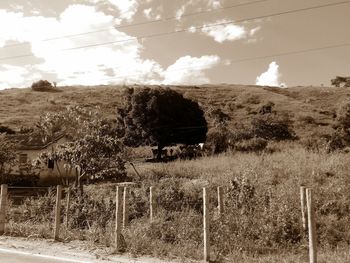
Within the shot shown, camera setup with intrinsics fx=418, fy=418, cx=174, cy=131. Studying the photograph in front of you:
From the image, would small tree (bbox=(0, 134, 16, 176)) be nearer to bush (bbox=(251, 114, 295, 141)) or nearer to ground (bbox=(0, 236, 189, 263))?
ground (bbox=(0, 236, 189, 263))

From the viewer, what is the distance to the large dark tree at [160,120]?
4275 centimetres

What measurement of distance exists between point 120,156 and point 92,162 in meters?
1.94

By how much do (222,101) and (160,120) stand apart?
33727 mm

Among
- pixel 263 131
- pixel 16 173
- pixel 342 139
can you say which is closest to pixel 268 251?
pixel 16 173

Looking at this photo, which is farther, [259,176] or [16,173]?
[16,173]

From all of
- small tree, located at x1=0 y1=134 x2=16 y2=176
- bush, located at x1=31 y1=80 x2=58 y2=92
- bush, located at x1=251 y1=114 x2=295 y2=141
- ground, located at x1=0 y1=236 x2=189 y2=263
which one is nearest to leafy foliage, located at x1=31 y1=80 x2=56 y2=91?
bush, located at x1=31 y1=80 x2=58 y2=92

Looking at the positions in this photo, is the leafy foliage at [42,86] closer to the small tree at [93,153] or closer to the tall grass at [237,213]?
the small tree at [93,153]

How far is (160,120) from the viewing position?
142 ft

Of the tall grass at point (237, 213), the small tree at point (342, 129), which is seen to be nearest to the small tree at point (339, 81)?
the small tree at point (342, 129)

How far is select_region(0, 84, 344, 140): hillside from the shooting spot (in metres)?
60.5

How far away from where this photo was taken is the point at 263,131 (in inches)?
1905

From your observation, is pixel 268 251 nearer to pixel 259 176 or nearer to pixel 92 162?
pixel 259 176

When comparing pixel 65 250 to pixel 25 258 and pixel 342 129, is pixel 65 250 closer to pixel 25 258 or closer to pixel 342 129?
pixel 25 258

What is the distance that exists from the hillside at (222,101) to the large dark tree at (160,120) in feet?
47.2
